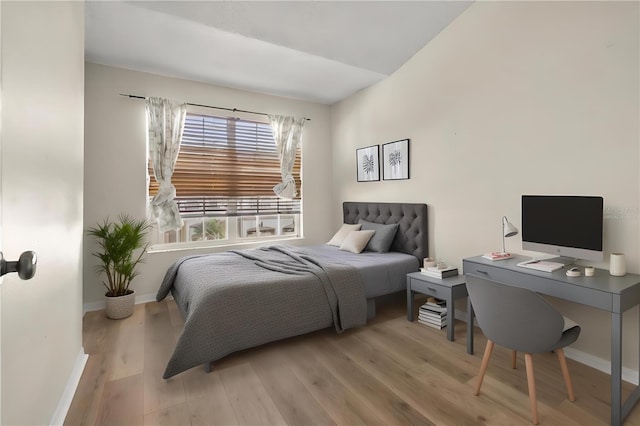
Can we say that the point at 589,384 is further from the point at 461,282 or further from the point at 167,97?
the point at 167,97

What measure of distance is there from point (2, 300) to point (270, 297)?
1.63 meters

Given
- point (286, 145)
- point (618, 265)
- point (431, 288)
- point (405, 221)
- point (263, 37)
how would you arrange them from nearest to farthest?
point (618, 265)
point (431, 288)
point (263, 37)
point (405, 221)
point (286, 145)

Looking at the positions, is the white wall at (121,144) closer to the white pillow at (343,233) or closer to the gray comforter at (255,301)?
the gray comforter at (255,301)

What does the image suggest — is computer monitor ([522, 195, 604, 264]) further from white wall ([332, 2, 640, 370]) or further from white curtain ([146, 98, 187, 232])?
white curtain ([146, 98, 187, 232])

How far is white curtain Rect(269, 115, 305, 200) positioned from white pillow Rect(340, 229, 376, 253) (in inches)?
48.1

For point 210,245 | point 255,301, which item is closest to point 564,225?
point 255,301

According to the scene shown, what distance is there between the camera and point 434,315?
295 cm

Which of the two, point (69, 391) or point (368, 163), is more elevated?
point (368, 163)

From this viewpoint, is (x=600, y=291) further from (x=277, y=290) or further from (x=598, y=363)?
(x=277, y=290)

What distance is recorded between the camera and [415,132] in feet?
11.9

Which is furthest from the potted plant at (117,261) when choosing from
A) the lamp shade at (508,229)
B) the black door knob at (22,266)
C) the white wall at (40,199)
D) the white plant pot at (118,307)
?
the lamp shade at (508,229)

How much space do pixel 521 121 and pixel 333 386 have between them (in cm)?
250

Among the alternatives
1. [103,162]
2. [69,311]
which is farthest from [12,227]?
[103,162]

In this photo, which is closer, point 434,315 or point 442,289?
point 442,289
